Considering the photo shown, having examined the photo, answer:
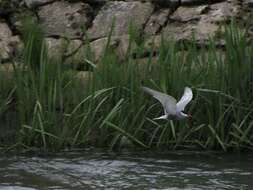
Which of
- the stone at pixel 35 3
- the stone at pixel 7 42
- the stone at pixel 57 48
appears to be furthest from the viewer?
the stone at pixel 35 3

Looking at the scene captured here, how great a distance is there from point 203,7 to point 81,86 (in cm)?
324

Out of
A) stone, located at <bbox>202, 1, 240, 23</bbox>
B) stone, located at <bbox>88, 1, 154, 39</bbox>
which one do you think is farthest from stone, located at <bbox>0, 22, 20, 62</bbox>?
stone, located at <bbox>202, 1, 240, 23</bbox>

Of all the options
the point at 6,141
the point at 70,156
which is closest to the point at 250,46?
the point at 70,156

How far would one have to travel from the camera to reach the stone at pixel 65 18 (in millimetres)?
12391

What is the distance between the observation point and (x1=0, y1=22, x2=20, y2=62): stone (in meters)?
11.6

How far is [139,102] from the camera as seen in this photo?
30.3 ft

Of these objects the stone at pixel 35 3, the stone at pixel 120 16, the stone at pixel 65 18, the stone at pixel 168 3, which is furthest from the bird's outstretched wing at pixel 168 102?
the stone at pixel 35 3

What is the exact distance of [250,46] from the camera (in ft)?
30.6

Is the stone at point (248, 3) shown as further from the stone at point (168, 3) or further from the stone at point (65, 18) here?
the stone at point (65, 18)

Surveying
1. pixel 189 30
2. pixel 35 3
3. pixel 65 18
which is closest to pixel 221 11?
pixel 189 30

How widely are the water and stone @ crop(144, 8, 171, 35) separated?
3254mm

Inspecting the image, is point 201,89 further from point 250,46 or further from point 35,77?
point 35,77

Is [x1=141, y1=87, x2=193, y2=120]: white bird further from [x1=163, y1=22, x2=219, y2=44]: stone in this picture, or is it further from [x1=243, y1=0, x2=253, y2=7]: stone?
[x1=243, y1=0, x2=253, y2=7]: stone

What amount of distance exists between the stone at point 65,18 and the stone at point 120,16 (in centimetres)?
18
